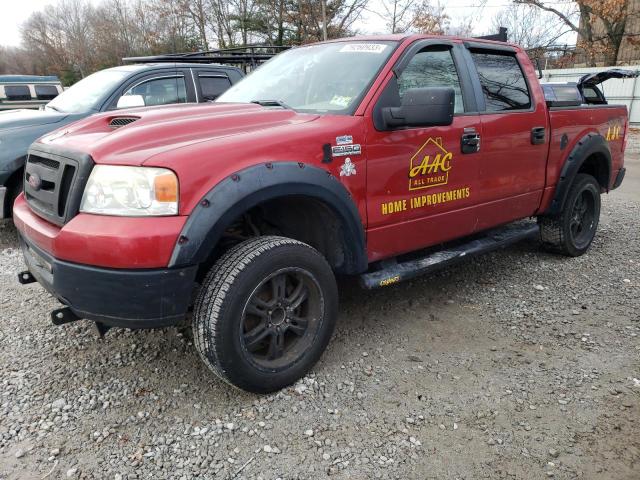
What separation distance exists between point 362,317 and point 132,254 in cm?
192

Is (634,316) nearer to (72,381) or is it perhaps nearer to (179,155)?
(179,155)

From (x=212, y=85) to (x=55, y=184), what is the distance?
453 cm

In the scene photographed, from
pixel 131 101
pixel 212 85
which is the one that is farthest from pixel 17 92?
pixel 131 101

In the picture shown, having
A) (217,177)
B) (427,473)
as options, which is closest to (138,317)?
(217,177)

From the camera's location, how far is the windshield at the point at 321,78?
3.14 m

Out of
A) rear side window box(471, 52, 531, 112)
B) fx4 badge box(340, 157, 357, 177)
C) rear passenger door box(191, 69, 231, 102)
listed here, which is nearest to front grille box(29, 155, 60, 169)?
fx4 badge box(340, 157, 357, 177)

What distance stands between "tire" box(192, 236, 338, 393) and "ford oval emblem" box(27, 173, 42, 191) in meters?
1.11

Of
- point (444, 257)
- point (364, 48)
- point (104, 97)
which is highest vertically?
point (364, 48)

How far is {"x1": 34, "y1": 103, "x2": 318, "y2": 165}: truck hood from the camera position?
2.43 m

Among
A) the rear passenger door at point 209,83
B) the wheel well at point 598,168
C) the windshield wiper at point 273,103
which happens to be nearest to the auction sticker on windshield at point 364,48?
the windshield wiper at point 273,103

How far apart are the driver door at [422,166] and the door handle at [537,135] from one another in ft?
2.39

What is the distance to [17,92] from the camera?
11.8m

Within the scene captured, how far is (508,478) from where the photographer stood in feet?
7.13

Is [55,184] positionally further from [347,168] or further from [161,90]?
[161,90]
